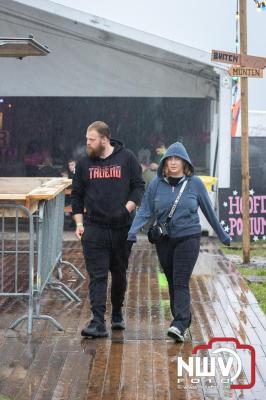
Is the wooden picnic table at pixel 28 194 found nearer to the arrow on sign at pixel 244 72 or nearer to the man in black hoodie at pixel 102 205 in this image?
the man in black hoodie at pixel 102 205

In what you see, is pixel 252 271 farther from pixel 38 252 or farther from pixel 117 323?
pixel 38 252

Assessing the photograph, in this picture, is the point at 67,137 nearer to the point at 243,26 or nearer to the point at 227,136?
the point at 227,136

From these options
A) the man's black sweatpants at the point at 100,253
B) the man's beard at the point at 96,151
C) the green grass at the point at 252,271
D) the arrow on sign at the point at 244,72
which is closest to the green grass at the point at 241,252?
the green grass at the point at 252,271

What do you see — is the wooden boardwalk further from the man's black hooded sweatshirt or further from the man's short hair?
the man's short hair

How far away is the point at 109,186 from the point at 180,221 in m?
0.70

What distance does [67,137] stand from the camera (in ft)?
65.2

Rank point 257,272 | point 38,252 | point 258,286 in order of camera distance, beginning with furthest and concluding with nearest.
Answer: point 257,272 → point 258,286 → point 38,252

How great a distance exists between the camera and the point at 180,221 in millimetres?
7492

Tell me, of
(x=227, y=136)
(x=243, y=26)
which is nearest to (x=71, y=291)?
(x=243, y=26)

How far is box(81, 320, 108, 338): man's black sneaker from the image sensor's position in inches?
296

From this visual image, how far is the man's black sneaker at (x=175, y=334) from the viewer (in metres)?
7.33

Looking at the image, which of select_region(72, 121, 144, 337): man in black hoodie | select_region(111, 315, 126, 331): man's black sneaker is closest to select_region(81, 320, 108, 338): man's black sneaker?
select_region(72, 121, 144, 337): man in black hoodie

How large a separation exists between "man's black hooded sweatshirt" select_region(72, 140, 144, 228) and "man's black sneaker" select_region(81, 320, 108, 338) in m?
0.88

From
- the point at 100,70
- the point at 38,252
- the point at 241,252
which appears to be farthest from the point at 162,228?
the point at 100,70
